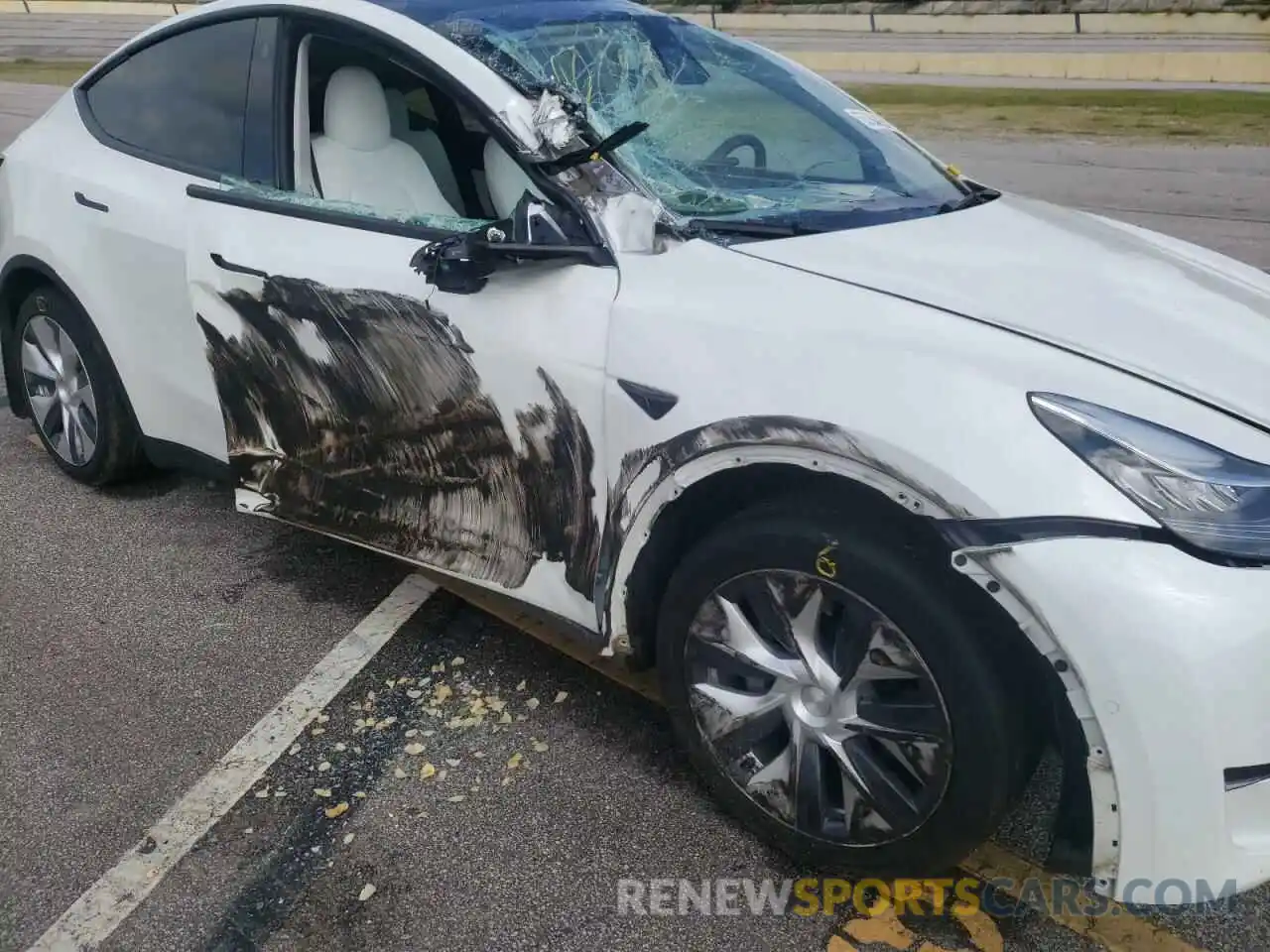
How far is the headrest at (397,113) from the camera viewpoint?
3.29 metres

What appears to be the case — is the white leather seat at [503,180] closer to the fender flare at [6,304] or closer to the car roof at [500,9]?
the car roof at [500,9]

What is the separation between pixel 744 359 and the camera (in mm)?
2197

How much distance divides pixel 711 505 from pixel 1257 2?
39.9 meters

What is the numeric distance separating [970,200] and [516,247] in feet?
4.33

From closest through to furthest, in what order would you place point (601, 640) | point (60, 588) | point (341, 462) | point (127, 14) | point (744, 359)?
point (744, 359)
point (601, 640)
point (341, 462)
point (60, 588)
point (127, 14)

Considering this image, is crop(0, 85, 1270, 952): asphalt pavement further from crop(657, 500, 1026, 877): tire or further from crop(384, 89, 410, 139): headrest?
crop(384, 89, 410, 139): headrest

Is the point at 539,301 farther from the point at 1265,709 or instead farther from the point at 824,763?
the point at 1265,709

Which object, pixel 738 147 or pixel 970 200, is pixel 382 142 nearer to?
pixel 738 147

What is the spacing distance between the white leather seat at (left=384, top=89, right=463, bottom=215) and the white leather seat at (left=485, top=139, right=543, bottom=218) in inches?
9.8

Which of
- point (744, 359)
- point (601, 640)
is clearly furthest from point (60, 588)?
point (744, 359)

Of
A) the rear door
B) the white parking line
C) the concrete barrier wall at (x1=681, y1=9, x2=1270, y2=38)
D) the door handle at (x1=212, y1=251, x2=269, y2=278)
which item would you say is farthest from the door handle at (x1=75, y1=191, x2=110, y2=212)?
the concrete barrier wall at (x1=681, y1=9, x2=1270, y2=38)

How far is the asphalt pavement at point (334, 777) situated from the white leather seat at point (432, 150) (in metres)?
1.21

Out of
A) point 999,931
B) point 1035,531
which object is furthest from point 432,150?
point 999,931

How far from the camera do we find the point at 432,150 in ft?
11.5
